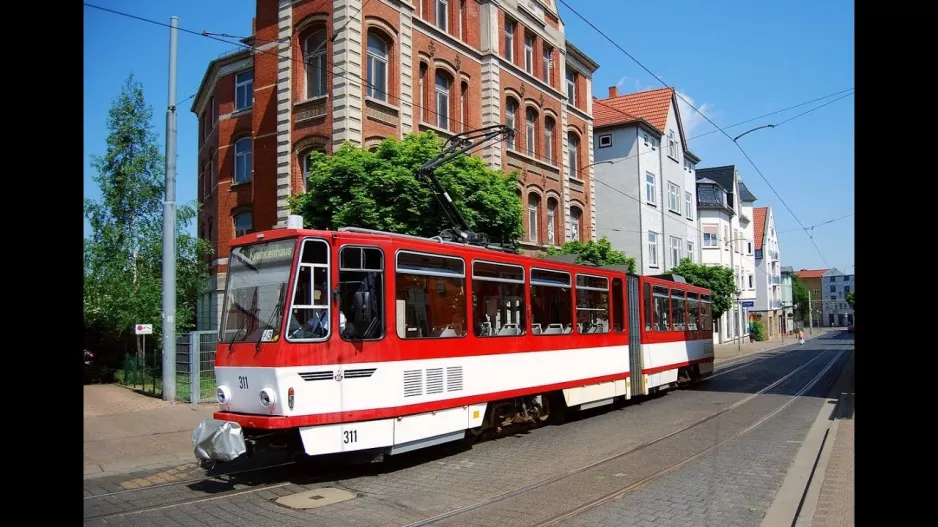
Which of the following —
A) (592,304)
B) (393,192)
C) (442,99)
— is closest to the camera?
(592,304)

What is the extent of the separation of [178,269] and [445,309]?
15.8 metres

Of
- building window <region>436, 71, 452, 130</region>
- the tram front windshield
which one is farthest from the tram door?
building window <region>436, 71, 452, 130</region>

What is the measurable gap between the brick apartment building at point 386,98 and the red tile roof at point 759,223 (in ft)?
144

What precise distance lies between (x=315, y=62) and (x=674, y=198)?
28.7 meters

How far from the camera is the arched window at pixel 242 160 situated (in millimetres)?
25766

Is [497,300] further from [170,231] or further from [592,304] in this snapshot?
[170,231]

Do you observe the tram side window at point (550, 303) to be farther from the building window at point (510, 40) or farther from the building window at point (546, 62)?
the building window at point (546, 62)

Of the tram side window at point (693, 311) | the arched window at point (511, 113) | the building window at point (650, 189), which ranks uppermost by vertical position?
the arched window at point (511, 113)

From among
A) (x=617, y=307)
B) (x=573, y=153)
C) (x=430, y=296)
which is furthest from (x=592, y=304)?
(x=573, y=153)

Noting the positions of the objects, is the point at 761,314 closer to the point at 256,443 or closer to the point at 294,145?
the point at 294,145

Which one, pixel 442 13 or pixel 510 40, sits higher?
pixel 510 40

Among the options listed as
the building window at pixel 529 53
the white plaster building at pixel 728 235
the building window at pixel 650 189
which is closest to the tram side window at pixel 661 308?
the building window at pixel 529 53

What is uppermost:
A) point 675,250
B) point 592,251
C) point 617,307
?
point 675,250

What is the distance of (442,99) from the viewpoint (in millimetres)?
24406
